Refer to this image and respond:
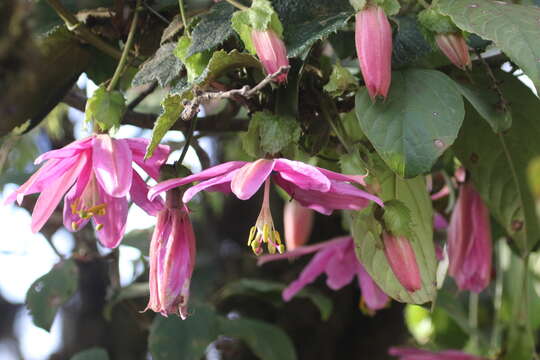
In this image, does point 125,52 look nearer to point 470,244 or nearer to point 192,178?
Answer: point 192,178

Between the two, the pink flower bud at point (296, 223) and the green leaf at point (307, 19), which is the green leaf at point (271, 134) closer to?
the green leaf at point (307, 19)

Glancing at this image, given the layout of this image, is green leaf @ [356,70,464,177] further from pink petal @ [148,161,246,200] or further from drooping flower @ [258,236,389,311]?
drooping flower @ [258,236,389,311]

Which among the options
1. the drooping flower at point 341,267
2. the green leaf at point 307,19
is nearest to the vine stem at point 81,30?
the green leaf at point 307,19

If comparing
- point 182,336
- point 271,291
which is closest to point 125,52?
point 182,336

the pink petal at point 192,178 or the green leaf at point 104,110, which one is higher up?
the green leaf at point 104,110

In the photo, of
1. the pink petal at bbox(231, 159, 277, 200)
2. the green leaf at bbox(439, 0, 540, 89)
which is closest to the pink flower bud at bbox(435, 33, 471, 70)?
the green leaf at bbox(439, 0, 540, 89)

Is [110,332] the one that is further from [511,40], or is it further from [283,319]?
[511,40]
